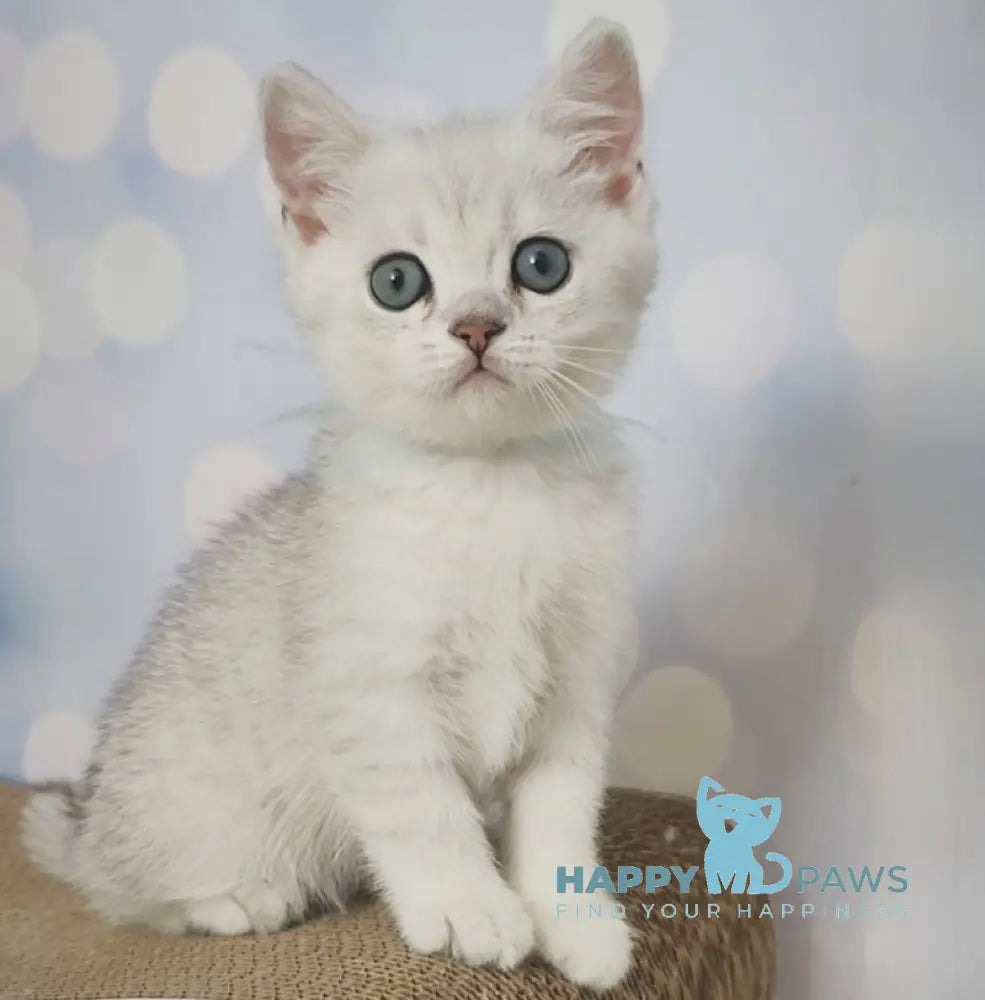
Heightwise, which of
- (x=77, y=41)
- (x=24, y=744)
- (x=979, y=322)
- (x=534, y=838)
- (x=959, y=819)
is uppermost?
(x=77, y=41)

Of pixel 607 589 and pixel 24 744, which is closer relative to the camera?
pixel 607 589

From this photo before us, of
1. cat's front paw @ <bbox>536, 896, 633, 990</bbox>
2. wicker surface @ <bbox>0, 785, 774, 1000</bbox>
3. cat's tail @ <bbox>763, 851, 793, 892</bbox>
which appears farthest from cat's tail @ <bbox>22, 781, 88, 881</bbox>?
cat's tail @ <bbox>763, 851, 793, 892</bbox>

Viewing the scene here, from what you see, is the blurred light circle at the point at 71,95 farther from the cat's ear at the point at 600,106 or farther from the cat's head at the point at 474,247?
the cat's ear at the point at 600,106

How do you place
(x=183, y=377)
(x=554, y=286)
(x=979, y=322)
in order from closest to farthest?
(x=554, y=286) < (x=979, y=322) < (x=183, y=377)

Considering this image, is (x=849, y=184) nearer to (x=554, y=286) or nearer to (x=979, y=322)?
(x=979, y=322)

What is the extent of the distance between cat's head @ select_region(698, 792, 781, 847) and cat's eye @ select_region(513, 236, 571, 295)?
21.3 inches

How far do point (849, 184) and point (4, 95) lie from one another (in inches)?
42.7

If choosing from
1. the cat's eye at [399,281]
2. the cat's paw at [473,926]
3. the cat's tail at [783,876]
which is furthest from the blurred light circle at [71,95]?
the cat's tail at [783,876]

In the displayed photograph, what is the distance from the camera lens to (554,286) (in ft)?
2.58

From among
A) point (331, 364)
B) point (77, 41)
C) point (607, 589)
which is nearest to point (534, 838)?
point (607, 589)

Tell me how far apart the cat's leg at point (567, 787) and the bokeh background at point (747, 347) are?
0.44 metres

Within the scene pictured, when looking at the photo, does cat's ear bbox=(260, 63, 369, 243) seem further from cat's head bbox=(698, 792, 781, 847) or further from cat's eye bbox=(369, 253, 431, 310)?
cat's head bbox=(698, 792, 781, 847)

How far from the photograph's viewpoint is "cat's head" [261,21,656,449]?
0.76m

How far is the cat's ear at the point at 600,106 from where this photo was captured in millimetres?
811
